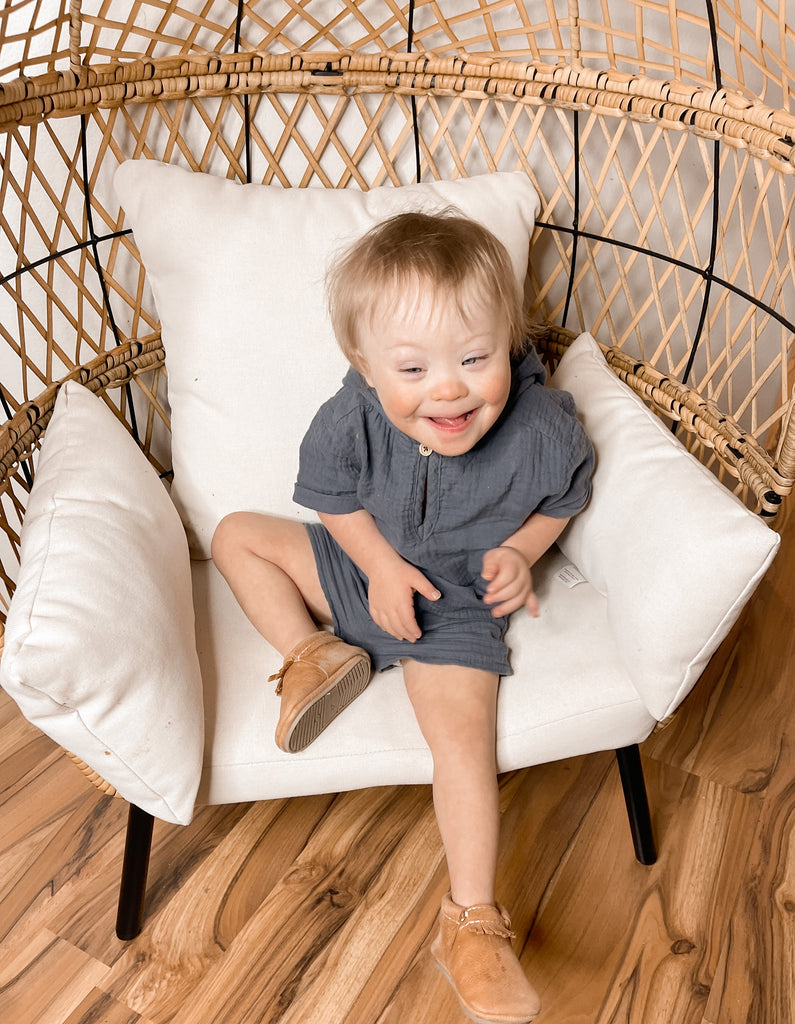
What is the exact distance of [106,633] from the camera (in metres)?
0.80

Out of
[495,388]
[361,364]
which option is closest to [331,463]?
[361,364]

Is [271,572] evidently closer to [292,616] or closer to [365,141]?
[292,616]

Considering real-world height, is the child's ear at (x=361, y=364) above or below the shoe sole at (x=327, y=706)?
above

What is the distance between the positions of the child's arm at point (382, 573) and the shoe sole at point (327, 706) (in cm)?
6

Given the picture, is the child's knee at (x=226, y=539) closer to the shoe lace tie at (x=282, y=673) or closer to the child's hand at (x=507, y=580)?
the shoe lace tie at (x=282, y=673)

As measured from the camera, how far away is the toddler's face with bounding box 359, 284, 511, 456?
86 centimetres

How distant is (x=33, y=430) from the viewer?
1.02 m

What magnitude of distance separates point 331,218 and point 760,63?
1.69ft

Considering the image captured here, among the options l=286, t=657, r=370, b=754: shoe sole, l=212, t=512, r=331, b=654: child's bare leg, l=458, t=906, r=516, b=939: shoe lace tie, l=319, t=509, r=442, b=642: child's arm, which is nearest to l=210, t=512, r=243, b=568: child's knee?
l=212, t=512, r=331, b=654: child's bare leg

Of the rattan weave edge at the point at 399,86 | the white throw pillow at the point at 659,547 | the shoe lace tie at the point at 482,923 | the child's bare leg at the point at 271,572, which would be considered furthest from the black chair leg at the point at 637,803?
the rattan weave edge at the point at 399,86

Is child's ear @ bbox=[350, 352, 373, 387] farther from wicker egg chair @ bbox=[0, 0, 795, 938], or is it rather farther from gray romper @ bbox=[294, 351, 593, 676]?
wicker egg chair @ bbox=[0, 0, 795, 938]

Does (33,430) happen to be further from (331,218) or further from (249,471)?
(331,218)

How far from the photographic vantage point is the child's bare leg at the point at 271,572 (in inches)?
39.7

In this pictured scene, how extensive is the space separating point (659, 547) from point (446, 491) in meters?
0.24
